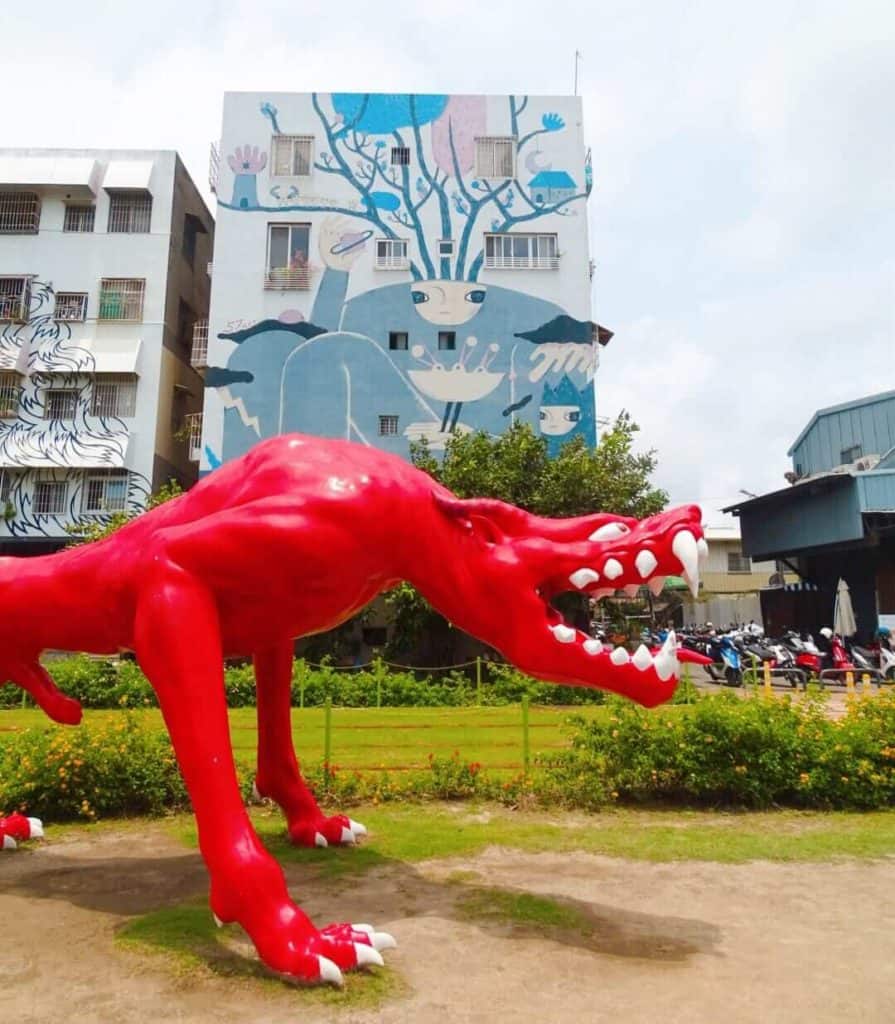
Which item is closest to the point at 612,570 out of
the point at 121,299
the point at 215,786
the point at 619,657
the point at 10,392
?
the point at 619,657

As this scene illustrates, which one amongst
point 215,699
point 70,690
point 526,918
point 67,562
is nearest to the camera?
point 215,699

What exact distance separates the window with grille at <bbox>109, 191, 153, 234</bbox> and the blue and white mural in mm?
2619

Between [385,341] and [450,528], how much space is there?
1874cm

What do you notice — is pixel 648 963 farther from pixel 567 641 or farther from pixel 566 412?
pixel 566 412

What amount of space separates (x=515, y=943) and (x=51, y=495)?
21.7 meters

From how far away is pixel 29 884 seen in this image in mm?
5113

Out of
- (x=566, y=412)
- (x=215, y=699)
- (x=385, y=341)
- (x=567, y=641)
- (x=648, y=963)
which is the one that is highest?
(x=385, y=341)

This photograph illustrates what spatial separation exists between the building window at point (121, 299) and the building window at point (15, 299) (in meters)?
2.06

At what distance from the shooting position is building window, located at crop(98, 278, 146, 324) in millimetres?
23188

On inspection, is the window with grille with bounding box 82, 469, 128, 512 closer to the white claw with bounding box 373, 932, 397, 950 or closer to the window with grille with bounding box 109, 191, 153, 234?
the window with grille with bounding box 109, 191, 153, 234

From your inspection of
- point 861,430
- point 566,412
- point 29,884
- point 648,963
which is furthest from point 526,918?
point 861,430

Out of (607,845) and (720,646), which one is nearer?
(607,845)

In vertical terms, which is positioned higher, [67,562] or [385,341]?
[385,341]

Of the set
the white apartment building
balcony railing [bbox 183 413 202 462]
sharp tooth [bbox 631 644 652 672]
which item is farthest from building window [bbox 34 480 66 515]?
sharp tooth [bbox 631 644 652 672]
